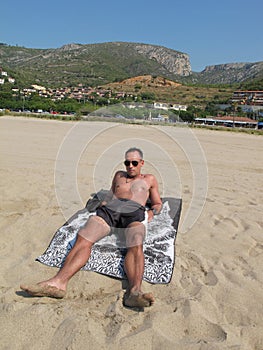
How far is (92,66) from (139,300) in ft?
488

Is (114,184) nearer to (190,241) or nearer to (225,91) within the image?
(190,241)

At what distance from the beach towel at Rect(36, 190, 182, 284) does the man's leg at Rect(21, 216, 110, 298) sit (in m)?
0.17

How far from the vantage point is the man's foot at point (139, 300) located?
98.7 inches

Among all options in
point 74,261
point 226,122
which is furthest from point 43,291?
point 226,122

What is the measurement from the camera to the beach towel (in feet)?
10.1

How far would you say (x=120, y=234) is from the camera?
343 cm

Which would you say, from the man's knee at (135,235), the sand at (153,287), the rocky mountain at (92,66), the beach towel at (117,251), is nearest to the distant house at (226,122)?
the sand at (153,287)

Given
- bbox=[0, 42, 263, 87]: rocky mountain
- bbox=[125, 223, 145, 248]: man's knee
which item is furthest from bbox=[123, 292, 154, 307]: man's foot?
bbox=[0, 42, 263, 87]: rocky mountain

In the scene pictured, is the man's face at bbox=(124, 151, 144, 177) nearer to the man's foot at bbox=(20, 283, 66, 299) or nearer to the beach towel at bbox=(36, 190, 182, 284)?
the beach towel at bbox=(36, 190, 182, 284)

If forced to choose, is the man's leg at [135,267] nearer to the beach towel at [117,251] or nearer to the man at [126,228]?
the man at [126,228]

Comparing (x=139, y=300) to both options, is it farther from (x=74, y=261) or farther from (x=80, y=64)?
(x=80, y=64)

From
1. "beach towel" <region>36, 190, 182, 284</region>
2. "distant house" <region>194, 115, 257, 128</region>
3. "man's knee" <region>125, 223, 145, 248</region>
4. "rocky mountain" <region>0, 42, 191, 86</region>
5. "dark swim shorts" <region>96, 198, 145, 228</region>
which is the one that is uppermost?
"rocky mountain" <region>0, 42, 191, 86</region>

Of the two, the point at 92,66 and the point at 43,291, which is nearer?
the point at 43,291

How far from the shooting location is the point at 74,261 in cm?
288
